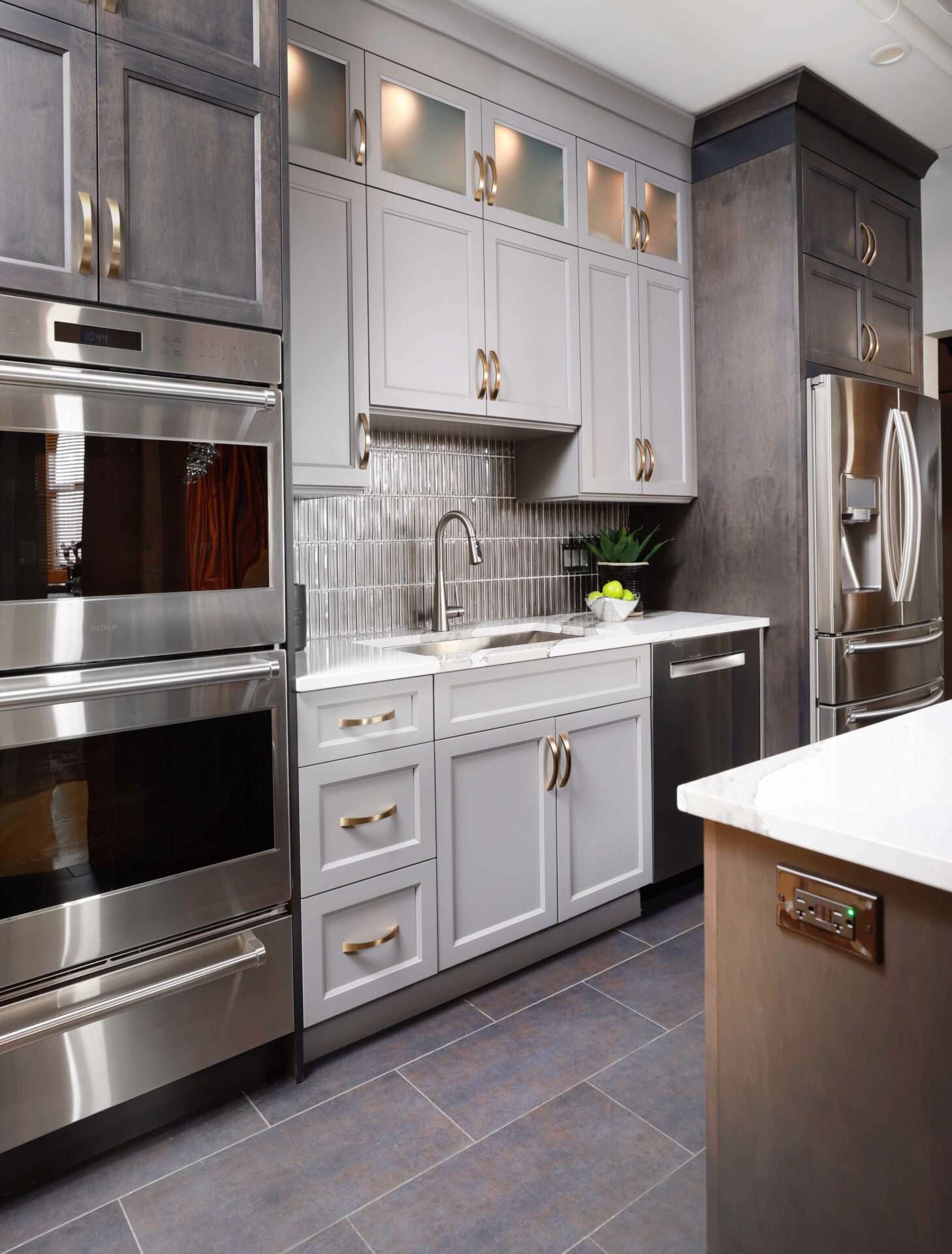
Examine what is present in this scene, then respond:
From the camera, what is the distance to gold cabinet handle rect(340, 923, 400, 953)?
2010mm

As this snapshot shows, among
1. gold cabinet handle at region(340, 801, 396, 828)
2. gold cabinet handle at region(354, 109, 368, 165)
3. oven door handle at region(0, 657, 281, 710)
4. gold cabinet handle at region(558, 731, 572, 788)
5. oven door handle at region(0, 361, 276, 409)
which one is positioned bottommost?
gold cabinet handle at region(340, 801, 396, 828)

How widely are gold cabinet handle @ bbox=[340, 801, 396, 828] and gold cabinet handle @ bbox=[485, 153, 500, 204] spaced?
72.5 inches

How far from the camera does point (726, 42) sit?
8.77 feet

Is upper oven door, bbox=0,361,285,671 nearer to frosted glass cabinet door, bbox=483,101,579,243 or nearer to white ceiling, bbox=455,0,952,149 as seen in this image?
frosted glass cabinet door, bbox=483,101,579,243

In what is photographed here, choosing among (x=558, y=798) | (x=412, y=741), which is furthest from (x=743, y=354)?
(x=412, y=741)

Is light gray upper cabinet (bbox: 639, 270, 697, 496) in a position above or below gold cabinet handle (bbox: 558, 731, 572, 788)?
above

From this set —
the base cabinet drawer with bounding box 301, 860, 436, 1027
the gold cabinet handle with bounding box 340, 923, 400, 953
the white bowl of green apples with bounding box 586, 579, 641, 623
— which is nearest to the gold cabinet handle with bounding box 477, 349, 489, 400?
the white bowl of green apples with bounding box 586, 579, 641, 623

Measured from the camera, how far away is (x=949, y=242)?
380 centimetres

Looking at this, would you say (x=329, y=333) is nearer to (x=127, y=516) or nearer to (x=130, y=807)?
(x=127, y=516)

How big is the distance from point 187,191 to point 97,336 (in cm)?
35

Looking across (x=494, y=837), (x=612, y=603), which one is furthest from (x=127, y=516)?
(x=612, y=603)

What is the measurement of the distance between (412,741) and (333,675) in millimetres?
300

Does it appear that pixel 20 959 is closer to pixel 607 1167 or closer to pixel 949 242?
pixel 607 1167

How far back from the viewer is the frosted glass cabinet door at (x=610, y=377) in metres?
2.90
